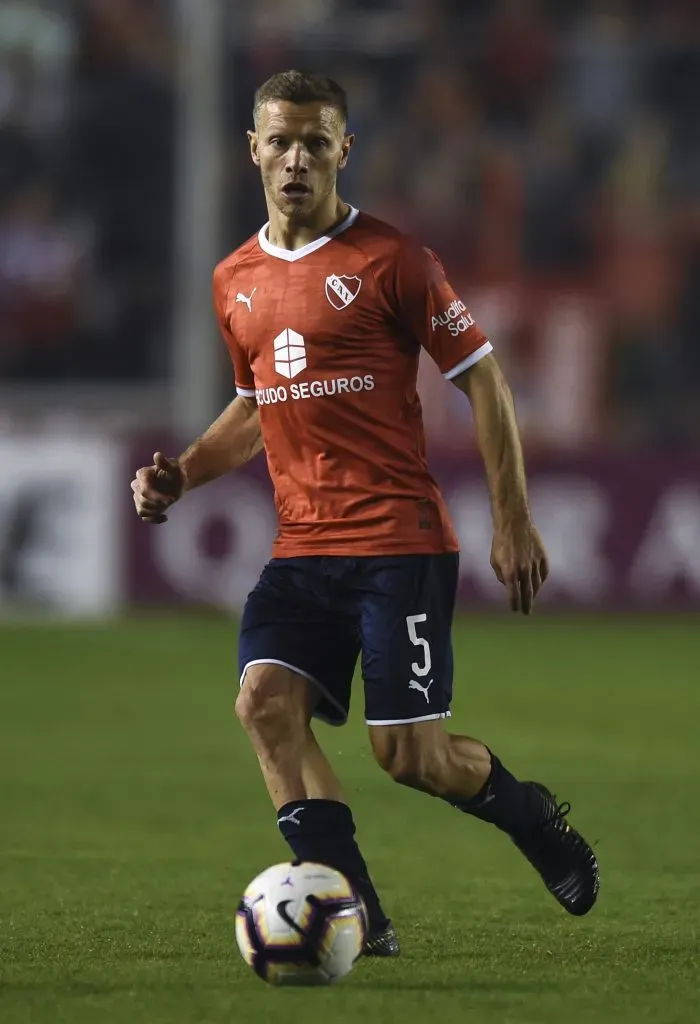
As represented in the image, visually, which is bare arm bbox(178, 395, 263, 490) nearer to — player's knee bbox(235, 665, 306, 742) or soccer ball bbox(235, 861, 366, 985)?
player's knee bbox(235, 665, 306, 742)

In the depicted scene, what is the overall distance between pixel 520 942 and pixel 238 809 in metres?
2.51

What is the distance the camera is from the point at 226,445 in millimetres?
5387

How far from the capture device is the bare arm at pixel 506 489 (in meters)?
4.76

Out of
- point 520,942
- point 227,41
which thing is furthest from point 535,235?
point 520,942

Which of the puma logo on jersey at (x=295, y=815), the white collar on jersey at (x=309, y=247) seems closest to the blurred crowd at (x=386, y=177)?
the white collar on jersey at (x=309, y=247)

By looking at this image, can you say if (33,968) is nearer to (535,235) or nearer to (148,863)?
(148,863)

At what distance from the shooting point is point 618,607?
48.6ft

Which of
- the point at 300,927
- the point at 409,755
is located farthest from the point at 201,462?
the point at 300,927

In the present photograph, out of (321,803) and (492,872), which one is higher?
(321,803)

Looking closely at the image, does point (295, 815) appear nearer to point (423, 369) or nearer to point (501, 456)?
point (501, 456)

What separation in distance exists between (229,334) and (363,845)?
2.11m

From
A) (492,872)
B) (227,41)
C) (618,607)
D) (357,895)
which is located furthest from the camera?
(227,41)

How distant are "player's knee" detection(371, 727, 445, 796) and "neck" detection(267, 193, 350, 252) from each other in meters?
1.22

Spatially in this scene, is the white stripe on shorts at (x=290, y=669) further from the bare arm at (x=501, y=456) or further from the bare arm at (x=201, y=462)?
the bare arm at (x=501, y=456)
